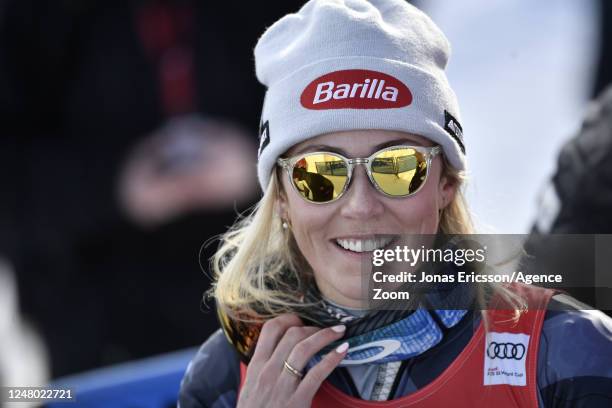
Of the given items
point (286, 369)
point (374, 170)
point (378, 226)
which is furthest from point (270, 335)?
point (374, 170)

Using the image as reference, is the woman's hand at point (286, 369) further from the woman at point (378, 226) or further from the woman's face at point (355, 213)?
the woman's face at point (355, 213)

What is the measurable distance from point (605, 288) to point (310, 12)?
93 centimetres

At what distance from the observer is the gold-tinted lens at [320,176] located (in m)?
1.97

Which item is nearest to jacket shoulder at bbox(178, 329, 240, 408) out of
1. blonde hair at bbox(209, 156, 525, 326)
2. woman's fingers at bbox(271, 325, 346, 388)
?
blonde hair at bbox(209, 156, 525, 326)

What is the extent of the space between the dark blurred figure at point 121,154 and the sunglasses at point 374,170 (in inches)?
91.0

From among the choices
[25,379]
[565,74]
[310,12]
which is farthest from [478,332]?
[25,379]

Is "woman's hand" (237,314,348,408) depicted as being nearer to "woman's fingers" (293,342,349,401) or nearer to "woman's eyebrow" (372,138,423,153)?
"woman's fingers" (293,342,349,401)

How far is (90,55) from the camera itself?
4.35 m

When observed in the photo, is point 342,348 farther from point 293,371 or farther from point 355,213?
point 355,213

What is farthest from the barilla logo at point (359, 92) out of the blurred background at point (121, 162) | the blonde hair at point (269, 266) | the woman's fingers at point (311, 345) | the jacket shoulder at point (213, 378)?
the blurred background at point (121, 162)

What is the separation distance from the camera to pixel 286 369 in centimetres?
202

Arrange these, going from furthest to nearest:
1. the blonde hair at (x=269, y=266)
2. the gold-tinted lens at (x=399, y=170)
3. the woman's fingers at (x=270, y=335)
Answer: the blonde hair at (x=269, y=266) → the woman's fingers at (x=270, y=335) → the gold-tinted lens at (x=399, y=170)

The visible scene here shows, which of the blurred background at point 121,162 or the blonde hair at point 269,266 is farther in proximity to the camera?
the blurred background at point 121,162

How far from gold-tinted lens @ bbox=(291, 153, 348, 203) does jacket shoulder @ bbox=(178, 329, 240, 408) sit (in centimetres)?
50
